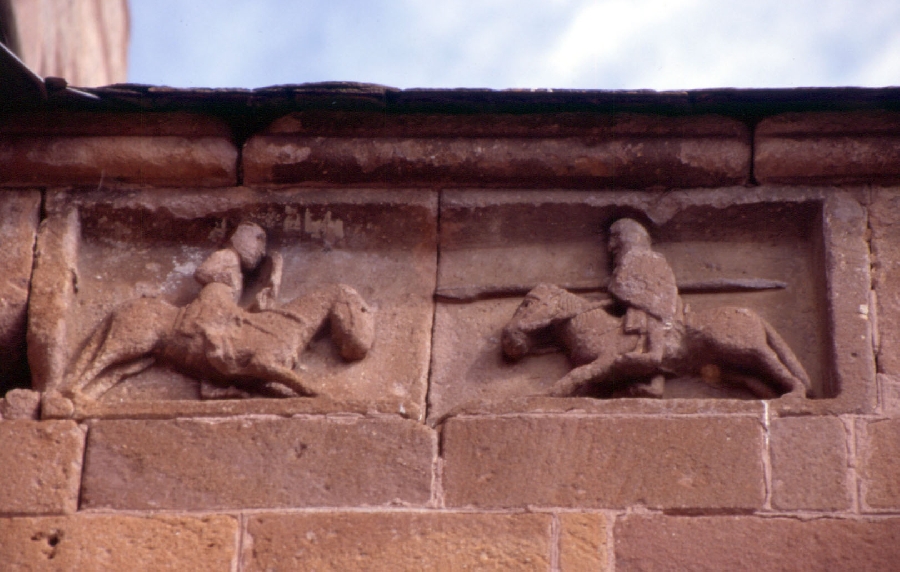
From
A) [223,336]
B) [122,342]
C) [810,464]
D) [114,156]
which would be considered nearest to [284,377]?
[223,336]

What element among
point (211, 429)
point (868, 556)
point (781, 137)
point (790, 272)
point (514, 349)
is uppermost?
point (781, 137)

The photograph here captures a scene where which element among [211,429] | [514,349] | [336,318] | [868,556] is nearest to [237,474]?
[211,429]

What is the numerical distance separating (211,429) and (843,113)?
2712mm

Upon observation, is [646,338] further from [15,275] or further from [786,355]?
[15,275]

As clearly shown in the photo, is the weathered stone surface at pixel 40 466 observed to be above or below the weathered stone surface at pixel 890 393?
below

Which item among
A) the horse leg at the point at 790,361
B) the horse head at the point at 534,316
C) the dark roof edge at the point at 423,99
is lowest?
the horse leg at the point at 790,361

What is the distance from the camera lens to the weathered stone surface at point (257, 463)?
5.02 meters

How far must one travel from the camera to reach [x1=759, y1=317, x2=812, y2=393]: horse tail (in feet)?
17.1

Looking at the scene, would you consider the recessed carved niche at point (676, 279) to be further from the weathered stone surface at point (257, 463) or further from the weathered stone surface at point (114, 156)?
the weathered stone surface at point (114, 156)

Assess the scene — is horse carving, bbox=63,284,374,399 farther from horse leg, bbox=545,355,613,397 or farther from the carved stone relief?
horse leg, bbox=545,355,613,397

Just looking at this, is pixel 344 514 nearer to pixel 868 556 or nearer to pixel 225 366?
pixel 225 366

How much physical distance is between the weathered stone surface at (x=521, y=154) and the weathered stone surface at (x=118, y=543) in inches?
60.0

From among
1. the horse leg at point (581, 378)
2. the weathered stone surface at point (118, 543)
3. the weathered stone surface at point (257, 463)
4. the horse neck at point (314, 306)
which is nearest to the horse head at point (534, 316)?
the horse leg at point (581, 378)

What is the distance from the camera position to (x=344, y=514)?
16.2 ft
